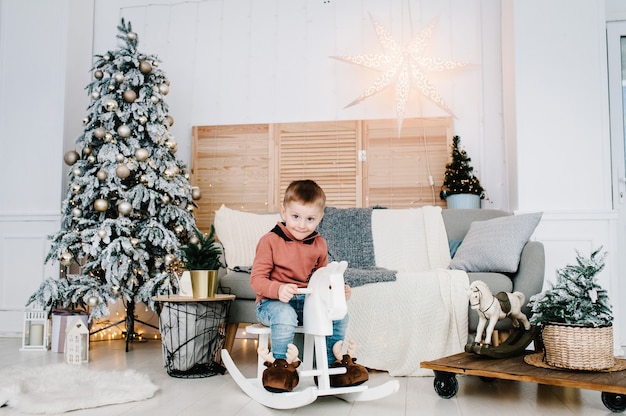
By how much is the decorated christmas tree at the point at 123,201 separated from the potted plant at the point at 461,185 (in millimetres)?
1705

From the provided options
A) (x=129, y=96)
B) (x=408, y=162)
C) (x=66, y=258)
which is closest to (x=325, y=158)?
(x=408, y=162)

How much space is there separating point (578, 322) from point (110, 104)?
2851mm

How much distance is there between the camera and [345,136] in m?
4.08

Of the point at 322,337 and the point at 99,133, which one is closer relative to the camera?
the point at 322,337

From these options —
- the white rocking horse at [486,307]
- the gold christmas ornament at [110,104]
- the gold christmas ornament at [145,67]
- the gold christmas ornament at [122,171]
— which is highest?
the gold christmas ornament at [145,67]

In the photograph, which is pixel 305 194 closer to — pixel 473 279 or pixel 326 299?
pixel 326 299

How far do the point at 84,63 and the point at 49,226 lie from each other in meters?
1.29

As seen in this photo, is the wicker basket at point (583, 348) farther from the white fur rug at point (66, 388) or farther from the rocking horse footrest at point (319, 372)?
the white fur rug at point (66, 388)

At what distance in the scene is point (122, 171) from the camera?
3416 millimetres

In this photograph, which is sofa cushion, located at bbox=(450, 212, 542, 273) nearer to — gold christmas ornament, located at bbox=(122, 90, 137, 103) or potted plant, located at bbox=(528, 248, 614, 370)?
potted plant, located at bbox=(528, 248, 614, 370)

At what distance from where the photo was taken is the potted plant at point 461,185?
369 cm

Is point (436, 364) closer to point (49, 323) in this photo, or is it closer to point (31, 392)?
point (31, 392)

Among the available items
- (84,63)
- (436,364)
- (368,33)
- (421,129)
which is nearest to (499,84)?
(421,129)

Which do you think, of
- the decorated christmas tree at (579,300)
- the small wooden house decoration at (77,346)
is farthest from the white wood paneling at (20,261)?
the decorated christmas tree at (579,300)
